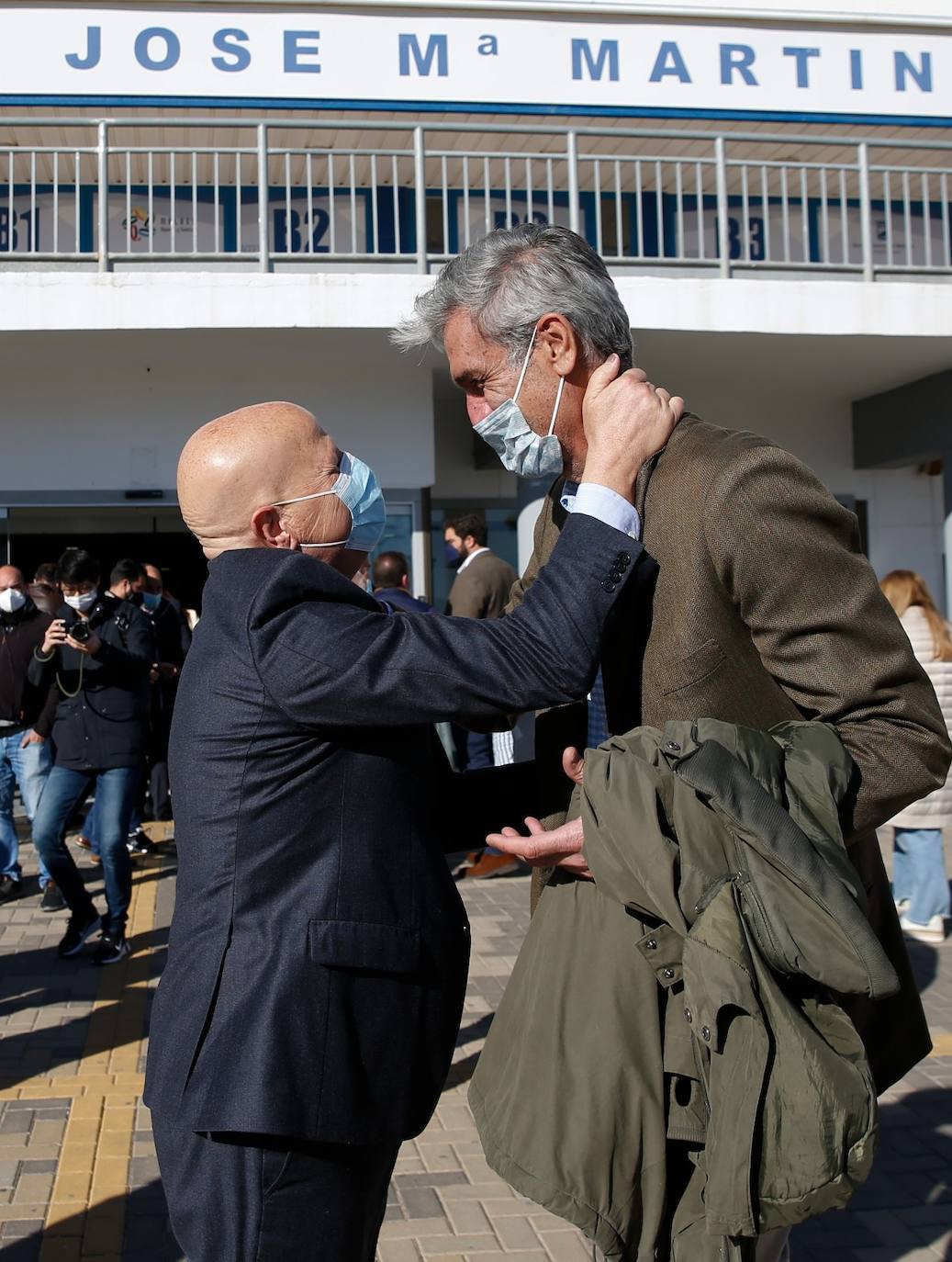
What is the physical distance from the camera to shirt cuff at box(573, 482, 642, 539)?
1.81m

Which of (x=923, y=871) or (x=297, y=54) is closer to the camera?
(x=923, y=871)

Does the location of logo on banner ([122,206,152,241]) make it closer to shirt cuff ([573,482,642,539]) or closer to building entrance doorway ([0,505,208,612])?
building entrance doorway ([0,505,208,612])

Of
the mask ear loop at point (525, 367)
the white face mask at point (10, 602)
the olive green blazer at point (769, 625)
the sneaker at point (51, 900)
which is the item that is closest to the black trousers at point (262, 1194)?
the olive green blazer at point (769, 625)

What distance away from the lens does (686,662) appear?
183cm

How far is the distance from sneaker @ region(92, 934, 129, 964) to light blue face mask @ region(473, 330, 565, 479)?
4882 millimetres

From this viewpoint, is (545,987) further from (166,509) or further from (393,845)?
(166,509)

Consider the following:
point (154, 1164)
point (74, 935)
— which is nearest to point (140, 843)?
point (74, 935)

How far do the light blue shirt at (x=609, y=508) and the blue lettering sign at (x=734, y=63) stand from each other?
39.8 feet

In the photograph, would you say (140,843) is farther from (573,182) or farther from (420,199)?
(573,182)

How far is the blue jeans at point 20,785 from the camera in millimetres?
7602

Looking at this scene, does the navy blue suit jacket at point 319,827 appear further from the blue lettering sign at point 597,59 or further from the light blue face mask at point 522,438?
the blue lettering sign at point 597,59

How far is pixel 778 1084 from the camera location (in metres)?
1.56

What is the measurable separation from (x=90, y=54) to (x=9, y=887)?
8045 millimetres

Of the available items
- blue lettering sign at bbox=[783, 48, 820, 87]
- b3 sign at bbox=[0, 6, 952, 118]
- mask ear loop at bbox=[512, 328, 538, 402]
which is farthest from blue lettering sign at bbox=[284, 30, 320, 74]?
mask ear loop at bbox=[512, 328, 538, 402]
